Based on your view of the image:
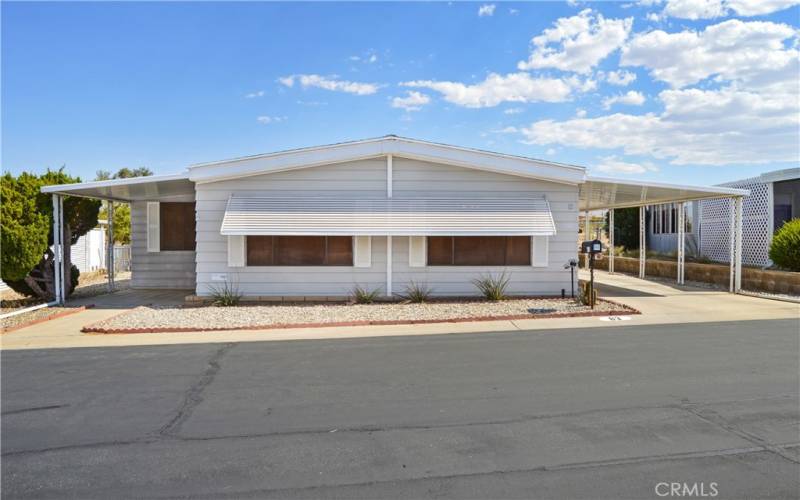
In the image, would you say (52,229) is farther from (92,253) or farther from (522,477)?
(522,477)

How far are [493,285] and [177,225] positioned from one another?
8689 mm

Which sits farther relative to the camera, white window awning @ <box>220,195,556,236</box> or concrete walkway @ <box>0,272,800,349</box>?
white window awning @ <box>220,195,556,236</box>

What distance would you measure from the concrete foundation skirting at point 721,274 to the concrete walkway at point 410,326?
1.24 metres

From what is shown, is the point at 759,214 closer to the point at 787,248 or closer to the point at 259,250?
the point at 787,248

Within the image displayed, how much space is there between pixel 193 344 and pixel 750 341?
325 inches

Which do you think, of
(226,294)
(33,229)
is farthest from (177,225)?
(226,294)

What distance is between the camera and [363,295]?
12.0m

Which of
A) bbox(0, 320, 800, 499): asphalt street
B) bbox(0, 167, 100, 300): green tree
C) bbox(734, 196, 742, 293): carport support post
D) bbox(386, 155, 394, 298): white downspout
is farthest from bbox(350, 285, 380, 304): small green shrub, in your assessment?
bbox(734, 196, 742, 293): carport support post

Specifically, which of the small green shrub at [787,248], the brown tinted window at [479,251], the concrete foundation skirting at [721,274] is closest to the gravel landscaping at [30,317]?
the brown tinted window at [479,251]

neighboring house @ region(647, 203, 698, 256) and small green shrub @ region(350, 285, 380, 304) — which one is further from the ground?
neighboring house @ region(647, 203, 698, 256)

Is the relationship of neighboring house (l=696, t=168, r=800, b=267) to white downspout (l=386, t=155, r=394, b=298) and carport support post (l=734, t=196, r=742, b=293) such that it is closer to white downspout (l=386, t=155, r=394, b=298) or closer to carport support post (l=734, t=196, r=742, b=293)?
carport support post (l=734, t=196, r=742, b=293)

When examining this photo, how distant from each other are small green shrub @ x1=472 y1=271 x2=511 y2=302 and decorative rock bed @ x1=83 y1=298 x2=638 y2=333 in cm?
33

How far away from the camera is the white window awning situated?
11.6m

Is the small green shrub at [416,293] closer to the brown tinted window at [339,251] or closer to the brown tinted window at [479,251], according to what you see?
the brown tinted window at [479,251]
